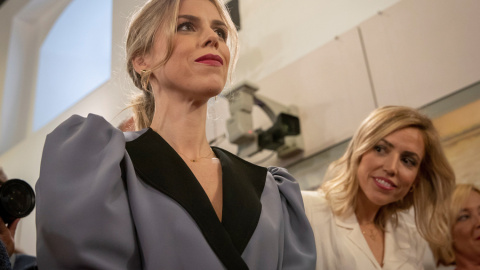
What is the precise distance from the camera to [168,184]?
0.89m

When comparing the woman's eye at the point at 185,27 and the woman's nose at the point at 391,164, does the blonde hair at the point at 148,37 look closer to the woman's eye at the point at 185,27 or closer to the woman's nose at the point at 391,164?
the woman's eye at the point at 185,27

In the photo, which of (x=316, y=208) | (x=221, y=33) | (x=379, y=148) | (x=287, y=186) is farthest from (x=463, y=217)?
(x=221, y=33)

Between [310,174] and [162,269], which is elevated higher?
[162,269]

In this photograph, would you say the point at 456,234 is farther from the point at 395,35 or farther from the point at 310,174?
the point at 395,35

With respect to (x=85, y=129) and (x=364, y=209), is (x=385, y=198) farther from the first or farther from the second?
(x=85, y=129)

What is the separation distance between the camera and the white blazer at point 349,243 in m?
1.54

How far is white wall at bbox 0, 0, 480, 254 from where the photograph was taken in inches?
82.5

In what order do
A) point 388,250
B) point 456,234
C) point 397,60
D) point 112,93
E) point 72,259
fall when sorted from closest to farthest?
point 72,259 → point 388,250 → point 112,93 → point 456,234 → point 397,60

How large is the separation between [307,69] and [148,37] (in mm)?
1375

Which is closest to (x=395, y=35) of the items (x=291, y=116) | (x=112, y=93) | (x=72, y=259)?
(x=291, y=116)

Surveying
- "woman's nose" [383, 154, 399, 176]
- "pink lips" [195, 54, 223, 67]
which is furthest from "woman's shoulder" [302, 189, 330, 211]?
"pink lips" [195, 54, 223, 67]

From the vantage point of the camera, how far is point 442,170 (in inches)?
70.2

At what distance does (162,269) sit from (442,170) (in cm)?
127

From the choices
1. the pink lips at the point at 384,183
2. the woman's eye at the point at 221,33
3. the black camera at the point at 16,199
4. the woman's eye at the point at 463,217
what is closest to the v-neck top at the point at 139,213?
the woman's eye at the point at 221,33
